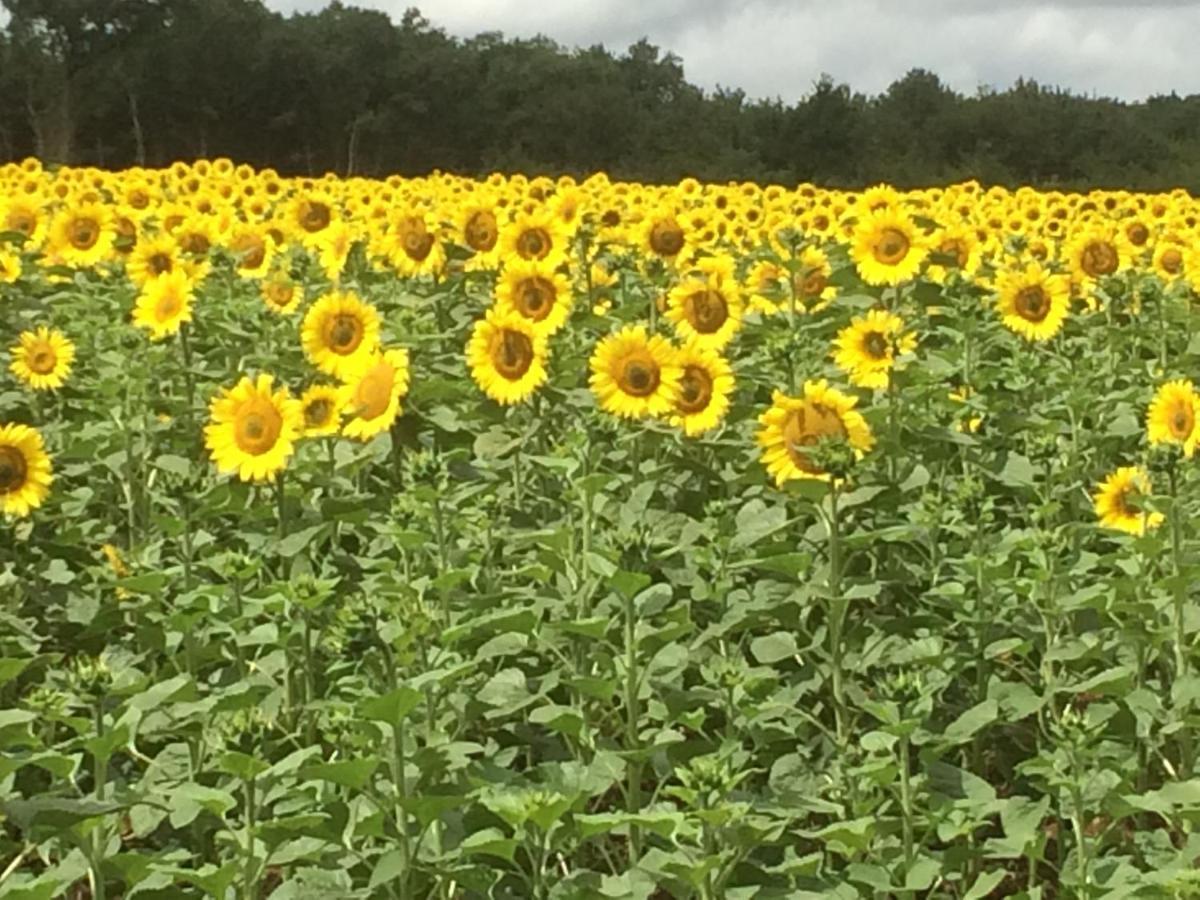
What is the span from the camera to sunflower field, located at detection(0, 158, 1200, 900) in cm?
293

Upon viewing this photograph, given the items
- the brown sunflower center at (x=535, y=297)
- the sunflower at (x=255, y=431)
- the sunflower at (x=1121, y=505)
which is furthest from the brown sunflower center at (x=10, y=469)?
the sunflower at (x=1121, y=505)

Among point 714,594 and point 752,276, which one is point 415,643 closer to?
point 714,594

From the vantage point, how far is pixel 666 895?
3674mm

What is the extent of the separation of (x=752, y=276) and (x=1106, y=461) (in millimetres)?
1883

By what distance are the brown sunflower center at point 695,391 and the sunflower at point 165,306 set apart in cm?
191

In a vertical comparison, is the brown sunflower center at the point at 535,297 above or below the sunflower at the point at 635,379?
above

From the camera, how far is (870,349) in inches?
193

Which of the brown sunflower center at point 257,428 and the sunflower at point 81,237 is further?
the sunflower at point 81,237

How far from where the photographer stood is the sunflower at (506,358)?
4547mm

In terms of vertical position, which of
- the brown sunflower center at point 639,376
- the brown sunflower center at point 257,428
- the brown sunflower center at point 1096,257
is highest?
the brown sunflower center at point 1096,257

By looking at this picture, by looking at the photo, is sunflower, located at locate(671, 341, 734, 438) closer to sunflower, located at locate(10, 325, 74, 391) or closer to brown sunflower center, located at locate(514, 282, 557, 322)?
brown sunflower center, located at locate(514, 282, 557, 322)

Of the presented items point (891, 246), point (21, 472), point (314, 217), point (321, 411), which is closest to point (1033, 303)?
point (891, 246)

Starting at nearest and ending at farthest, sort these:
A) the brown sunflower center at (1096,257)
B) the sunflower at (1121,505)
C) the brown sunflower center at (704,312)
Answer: the sunflower at (1121,505) < the brown sunflower center at (704,312) < the brown sunflower center at (1096,257)

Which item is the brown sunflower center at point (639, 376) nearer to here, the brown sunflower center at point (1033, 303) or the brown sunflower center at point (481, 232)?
the brown sunflower center at point (481, 232)
